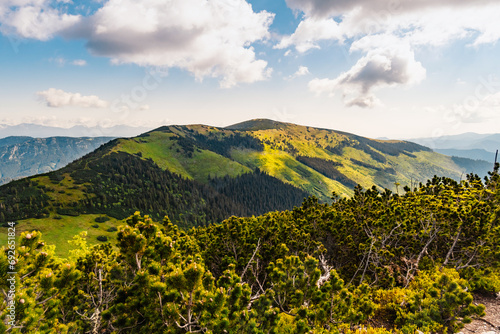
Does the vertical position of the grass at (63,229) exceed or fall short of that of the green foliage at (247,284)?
it falls short

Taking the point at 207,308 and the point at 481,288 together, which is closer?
the point at 207,308

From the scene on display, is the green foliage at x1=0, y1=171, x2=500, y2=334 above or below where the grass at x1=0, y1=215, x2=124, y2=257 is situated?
above

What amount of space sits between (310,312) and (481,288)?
55.9 ft

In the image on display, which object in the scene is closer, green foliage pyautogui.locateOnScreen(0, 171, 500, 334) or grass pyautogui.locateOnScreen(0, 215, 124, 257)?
green foliage pyautogui.locateOnScreen(0, 171, 500, 334)

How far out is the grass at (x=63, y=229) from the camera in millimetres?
115537

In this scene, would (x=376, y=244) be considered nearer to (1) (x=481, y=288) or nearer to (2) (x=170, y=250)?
(1) (x=481, y=288)

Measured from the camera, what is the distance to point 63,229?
13138 centimetres

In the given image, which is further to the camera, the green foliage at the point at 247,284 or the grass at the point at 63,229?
the grass at the point at 63,229

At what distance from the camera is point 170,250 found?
33.6 ft

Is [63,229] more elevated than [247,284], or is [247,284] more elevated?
[247,284]

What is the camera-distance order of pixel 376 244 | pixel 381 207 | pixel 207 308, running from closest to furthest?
pixel 207 308
pixel 376 244
pixel 381 207

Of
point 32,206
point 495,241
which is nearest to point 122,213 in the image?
point 32,206

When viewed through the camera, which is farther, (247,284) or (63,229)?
(63,229)

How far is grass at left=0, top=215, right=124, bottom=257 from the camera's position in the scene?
116 meters
